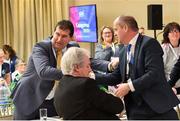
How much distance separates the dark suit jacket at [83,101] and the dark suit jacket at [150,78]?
1.36 feet

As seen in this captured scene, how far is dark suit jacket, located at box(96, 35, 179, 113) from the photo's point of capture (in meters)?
2.67

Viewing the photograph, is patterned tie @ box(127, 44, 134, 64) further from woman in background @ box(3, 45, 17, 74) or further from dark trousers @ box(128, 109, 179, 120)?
woman in background @ box(3, 45, 17, 74)

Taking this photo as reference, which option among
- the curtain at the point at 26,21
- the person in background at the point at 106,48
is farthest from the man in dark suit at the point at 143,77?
the curtain at the point at 26,21

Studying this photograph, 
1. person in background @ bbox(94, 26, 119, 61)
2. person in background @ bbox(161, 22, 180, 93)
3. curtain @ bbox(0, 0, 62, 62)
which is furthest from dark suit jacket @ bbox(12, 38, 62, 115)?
curtain @ bbox(0, 0, 62, 62)

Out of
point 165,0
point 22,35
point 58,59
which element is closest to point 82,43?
point 22,35

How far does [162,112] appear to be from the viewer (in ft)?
8.93

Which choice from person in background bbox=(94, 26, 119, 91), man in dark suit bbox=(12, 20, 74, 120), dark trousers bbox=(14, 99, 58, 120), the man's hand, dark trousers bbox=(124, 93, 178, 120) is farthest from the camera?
person in background bbox=(94, 26, 119, 91)

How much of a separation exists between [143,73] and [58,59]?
777mm

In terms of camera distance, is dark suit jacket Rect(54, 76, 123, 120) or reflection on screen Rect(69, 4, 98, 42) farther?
reflection on screen Rect(69, 4, 98, 42)

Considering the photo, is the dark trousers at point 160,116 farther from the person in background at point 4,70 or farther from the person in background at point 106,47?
the person in background at point 4,70

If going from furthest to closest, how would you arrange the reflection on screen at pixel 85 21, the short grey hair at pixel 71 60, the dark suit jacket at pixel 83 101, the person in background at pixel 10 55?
the reflection on screen at pixel 85 21, the person in background at pixel 10 55, the short grey hair at pixel 71 60, the dark suit jacket at pixel 83 101

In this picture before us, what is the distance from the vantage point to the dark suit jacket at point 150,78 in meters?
2.67

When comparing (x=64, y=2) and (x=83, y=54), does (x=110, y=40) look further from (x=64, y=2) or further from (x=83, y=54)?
(x=83, y=54)

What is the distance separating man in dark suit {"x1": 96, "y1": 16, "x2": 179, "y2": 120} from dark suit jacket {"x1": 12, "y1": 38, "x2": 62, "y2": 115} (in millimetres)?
623
